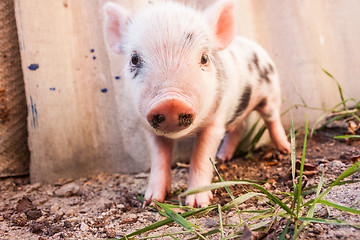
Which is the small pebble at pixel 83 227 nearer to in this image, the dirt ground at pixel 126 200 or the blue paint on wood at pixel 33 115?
the dirt ground at pixel 126 200

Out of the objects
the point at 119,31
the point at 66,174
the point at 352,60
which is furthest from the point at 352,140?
the point at 66,174

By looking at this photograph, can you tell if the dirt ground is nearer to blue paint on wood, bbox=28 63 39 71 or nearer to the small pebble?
the small pebble

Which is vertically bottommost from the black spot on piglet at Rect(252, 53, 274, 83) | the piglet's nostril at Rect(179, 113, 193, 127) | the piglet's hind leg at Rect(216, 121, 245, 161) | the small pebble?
the small pebble

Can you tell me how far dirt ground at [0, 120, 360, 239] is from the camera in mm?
1289

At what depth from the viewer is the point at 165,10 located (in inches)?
66.7

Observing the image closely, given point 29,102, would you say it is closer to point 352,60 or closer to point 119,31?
point 119,31

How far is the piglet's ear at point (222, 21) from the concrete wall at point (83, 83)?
76 cm

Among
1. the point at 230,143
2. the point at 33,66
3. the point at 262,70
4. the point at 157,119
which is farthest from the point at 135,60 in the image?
the point at 230,143

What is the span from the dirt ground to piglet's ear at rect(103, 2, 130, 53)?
101cm

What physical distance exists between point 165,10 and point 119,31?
440 mm

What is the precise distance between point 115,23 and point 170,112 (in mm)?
1027

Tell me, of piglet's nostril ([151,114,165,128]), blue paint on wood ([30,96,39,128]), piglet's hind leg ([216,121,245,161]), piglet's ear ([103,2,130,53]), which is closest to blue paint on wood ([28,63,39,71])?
blue paint on wood ([30,96,39,128])

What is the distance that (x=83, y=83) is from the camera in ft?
8.16

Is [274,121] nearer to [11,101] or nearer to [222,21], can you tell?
[222,21]
